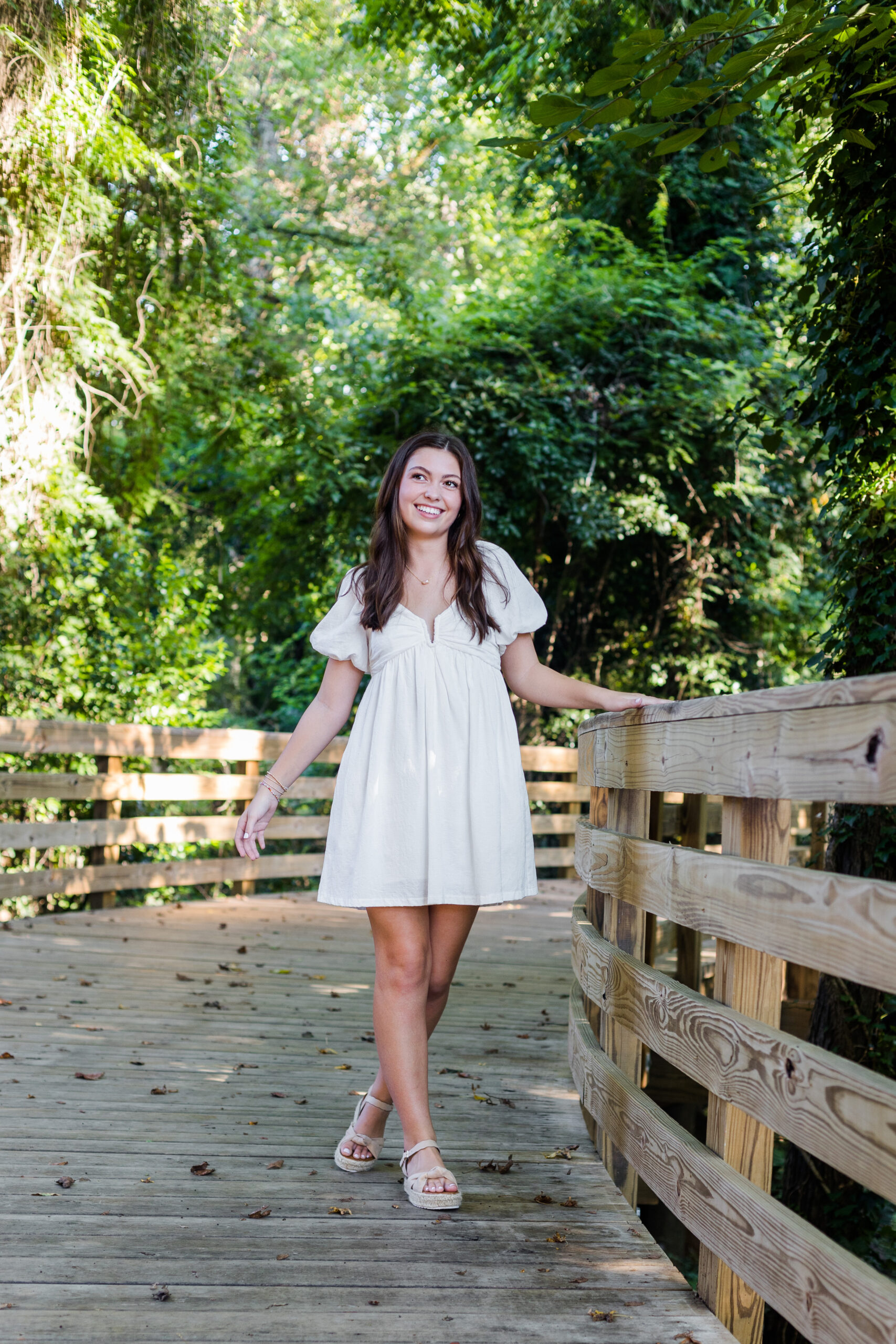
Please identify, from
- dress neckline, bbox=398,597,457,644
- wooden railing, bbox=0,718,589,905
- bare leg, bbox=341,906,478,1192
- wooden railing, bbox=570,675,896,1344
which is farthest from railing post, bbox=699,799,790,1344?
wooden railing, bbox=0,718,589,905

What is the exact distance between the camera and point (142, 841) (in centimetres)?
710

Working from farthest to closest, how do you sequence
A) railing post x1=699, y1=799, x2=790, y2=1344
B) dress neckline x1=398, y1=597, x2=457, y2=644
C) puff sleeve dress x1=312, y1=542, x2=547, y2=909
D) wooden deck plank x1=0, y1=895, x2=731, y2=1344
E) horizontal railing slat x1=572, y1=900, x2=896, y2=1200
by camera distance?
dress neckline x1=398, y1=597, x2=457, y2=644, puff sleeve dress x1=312, y1=542, x2=547, y2=909, wooden deck plank x1=0, y1=895, x2=731, y2=1344, railing post x1=699, y1=799, x2=790, y2=1344, horizontal railing slat x1=572, y1=900, x2=896, y2=1200

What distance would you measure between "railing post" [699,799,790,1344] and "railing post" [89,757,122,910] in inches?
214

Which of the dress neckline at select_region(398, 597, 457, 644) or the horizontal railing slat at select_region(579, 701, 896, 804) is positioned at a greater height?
the dress neckline at select_region(398, 597, 457, 644)

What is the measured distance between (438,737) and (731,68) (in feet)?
5.31

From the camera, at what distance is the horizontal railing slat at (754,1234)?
57.7 inches

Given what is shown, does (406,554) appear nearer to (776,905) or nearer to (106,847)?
(776,905)

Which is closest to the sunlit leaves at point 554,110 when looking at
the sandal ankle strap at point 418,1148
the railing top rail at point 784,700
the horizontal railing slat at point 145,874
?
the railing top rail at point 784,700

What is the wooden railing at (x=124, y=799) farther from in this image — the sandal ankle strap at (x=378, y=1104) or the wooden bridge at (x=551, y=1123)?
the sandal ankle strap at (x=378, y=1104)

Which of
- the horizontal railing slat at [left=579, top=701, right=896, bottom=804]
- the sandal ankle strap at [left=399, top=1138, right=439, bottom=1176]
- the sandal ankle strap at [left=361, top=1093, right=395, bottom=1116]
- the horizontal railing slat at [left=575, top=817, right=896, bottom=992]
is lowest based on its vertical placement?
the sandal ankle strap at [left=399, top=1138, right=439, bottom=1176]

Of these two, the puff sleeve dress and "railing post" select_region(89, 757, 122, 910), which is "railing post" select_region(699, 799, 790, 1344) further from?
"railing post" select_region(89, 757, 122, 910)

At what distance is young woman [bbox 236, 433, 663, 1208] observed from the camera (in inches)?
102

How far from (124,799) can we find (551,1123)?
15.4 feet

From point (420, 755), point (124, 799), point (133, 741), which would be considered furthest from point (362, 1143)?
point (124, 799)
